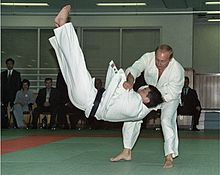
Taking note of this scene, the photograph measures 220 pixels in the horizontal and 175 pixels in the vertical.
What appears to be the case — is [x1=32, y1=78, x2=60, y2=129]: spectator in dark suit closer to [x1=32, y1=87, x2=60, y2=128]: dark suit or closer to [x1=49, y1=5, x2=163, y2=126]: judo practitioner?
[x1=32, y1=87, x2=60, y2=128]: dark suit

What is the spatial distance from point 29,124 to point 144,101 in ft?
30.1

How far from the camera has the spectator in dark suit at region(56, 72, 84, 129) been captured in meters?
12.8

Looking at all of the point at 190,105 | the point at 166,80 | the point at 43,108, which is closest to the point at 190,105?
the point at 190,105

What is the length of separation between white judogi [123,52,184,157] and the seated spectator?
7873mm

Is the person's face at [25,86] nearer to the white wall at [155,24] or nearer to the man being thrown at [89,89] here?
the white wall at [155,24]

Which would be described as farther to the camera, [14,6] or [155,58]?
[14,6]

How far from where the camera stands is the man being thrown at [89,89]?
13.8ft

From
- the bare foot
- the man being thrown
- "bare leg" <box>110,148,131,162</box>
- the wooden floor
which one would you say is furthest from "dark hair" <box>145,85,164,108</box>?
"bare leg" <box>110,148,131,162</box>

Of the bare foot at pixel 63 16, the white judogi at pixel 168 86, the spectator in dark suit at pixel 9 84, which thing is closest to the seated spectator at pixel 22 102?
the spectator in dark suit at pixel 9 84

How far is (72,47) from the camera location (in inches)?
166

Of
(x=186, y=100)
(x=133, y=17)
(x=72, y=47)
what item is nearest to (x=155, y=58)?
(x=72, y=47)

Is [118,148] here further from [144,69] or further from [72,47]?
[72,47]

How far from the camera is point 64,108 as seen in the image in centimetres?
1289

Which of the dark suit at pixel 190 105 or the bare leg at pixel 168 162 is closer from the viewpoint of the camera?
the bare leg at pixel 168 162
